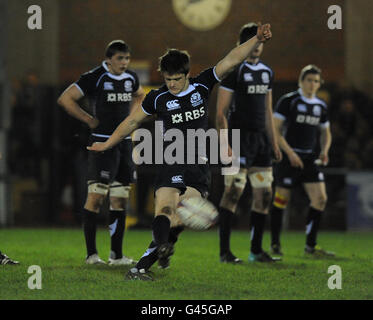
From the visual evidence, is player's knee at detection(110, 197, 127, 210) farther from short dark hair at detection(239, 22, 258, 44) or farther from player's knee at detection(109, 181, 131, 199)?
short dark hair at detection(239, 22, 258, 44)

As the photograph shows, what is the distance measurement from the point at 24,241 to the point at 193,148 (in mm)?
4327

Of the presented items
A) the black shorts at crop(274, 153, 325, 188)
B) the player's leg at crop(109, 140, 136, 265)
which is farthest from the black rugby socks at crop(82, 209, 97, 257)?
the black shorts at crop(274, 153, 325, 188)

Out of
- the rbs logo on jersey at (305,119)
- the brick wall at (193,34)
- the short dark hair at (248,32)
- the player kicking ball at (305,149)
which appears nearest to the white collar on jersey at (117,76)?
the short dark hair at (248,32)

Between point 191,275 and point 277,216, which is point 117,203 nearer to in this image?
point 191,275

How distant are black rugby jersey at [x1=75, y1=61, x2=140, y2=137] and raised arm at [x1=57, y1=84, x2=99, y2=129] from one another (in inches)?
2.0

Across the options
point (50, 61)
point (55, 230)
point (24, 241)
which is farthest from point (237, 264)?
point (50, 61)

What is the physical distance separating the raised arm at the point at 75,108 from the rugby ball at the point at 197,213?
1682mm

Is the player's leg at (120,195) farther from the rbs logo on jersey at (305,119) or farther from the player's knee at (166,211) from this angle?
the rbs logo on jersey at (305,119)

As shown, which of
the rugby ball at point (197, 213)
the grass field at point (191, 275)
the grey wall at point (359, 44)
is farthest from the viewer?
the grey wall at point (359, 44)

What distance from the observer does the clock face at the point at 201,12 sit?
633 inches

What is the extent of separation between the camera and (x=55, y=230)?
1190cm

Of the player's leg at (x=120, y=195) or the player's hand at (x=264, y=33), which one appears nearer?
the player's hand at (x=264, y=33)

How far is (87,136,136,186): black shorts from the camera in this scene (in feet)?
24.2
